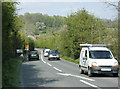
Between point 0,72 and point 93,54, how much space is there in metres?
9.75

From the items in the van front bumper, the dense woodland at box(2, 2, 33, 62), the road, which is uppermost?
the dense woodland at box(2, 2, 33, 62)

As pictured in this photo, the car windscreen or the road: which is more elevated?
Result: the car windscreen

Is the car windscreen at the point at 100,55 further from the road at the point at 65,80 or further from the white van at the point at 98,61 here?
the road at the point at 65,80

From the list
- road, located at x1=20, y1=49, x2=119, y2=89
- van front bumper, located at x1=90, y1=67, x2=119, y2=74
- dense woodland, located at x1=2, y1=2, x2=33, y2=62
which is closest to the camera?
dense woodland, located at x1=2, y1=2, x2=33, y2=62

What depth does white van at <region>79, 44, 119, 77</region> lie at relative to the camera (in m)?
16.2

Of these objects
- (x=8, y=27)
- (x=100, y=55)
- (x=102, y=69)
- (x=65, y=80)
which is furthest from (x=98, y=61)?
(x=8, y=27)

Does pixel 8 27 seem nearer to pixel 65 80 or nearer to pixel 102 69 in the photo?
pixel 65 80

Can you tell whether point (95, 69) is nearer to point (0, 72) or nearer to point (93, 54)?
point (93, 54)

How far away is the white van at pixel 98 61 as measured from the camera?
16.2m

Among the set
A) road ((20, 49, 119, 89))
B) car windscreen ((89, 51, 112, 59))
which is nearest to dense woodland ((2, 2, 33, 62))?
road ((20, 49, 119, 89))

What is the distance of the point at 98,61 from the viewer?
16422 mm

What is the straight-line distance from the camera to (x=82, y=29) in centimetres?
4038

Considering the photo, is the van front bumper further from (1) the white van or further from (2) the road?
(2) the road

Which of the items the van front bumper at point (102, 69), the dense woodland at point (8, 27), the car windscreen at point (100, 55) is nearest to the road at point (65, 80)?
the van front bumper at point (102, 69)
